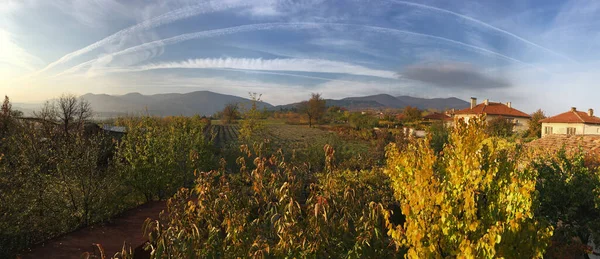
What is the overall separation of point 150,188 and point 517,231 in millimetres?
11542

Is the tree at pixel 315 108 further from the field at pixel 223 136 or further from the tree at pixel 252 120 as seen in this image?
the tree at pixel 252 120

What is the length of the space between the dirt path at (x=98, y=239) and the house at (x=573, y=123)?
51209mm

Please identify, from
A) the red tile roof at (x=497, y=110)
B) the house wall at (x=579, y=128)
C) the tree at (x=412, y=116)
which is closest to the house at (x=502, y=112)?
the red tile roof at (x=497, y=110)

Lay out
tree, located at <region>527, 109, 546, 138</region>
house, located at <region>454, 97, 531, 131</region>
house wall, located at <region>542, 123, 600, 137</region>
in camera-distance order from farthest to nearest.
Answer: house, located at <region>454, 97, 531, 131</region>, tree, located at <region>527, 109, 546, 138</region>, house wall, located at <region>542, 123, 600, 137</region>

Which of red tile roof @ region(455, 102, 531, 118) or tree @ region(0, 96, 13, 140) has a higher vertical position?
red tile roof @ region(455, 102, 531, 118)

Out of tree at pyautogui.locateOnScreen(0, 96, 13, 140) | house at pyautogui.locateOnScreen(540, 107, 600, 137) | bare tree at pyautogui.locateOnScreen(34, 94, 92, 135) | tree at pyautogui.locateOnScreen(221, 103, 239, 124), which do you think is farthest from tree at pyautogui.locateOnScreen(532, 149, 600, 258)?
tree at pyautogui.locateOnScreen(221, 103, 239, 124)

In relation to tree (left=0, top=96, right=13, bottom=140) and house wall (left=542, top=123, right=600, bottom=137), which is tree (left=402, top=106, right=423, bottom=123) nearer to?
house wall (left=542, top=123, right=600, bottom=137)

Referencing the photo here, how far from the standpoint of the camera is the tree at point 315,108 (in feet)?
246

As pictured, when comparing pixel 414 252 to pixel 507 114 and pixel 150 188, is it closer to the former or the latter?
pixel 150 188

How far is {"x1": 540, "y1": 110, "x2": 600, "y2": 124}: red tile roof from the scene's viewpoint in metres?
42.1

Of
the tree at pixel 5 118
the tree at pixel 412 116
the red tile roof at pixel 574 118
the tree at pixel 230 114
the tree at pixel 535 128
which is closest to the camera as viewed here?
the tree at pixel 5 118

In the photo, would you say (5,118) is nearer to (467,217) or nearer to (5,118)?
(5,118)

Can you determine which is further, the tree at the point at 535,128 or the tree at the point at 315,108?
the tree at the point at 315,108

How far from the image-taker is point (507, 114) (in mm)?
57031
